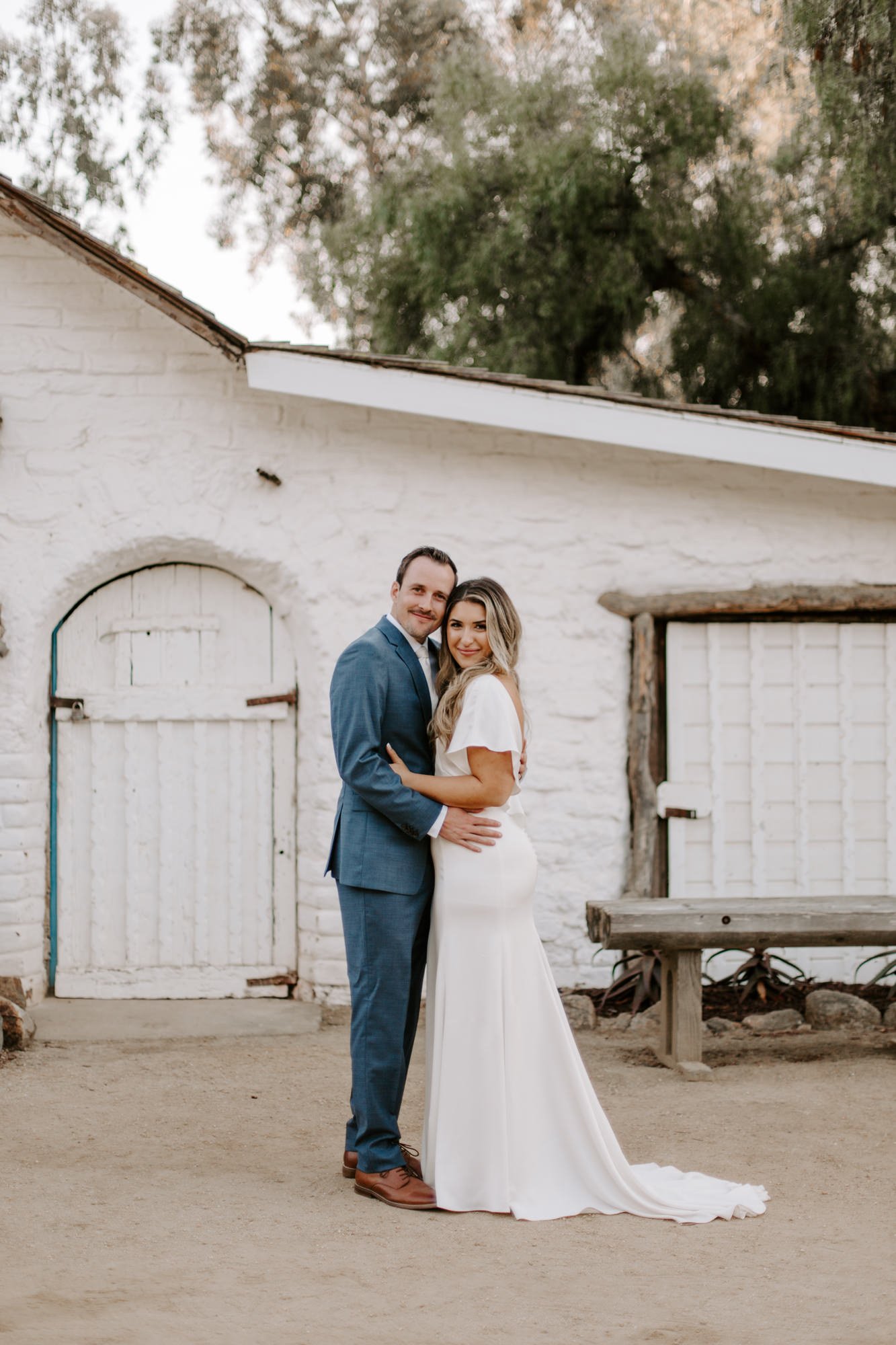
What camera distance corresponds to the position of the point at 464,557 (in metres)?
6.60

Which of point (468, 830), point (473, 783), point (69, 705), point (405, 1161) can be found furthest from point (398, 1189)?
point (69, 705)

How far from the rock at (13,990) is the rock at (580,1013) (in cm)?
258

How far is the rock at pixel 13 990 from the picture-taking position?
593cm

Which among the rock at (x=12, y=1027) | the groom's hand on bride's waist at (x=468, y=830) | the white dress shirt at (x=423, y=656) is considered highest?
the white dress shirt at (x=423, y=656)

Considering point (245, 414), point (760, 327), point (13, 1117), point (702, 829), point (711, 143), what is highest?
point (711, 143)

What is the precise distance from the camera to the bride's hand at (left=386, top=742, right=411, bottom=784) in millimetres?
3760

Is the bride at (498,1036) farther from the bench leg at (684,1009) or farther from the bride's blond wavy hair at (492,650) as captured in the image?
the bench leg at (684,1009)

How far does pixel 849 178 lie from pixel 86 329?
6.17m

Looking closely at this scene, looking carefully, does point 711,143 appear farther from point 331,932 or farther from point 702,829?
point 331,932

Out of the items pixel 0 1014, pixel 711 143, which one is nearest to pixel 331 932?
pixel 0 1014

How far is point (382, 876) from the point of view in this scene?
375 cm

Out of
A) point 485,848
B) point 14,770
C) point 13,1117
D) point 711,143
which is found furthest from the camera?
point 711,143

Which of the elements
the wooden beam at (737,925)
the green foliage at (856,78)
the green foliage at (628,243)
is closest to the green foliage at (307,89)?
the green foliage at (628,243)

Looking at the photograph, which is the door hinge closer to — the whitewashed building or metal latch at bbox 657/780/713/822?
the whitewashed building
